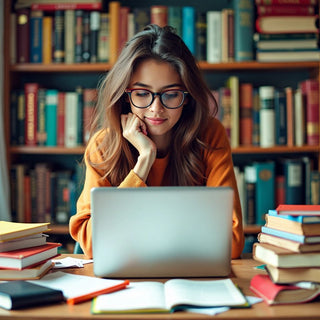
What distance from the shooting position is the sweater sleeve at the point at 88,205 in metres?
1.30

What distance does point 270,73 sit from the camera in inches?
101

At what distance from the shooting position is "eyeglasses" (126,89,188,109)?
1.50 metres

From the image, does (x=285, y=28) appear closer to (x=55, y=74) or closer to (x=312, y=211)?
(x=55, y=74)

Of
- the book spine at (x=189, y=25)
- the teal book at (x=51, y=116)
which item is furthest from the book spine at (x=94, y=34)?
the book spine at (x=189, y=25)

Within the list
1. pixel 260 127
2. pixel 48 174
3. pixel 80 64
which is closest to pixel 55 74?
pixel 80 64

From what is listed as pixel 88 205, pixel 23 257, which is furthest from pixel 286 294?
pixel 88 205

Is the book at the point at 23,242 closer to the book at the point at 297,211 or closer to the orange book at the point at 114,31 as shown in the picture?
the book at the point at 297,211

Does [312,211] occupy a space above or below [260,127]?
below

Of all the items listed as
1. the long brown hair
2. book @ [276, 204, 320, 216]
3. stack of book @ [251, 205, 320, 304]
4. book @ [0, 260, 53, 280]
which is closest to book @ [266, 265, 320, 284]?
stack of book @ [251, 205, 320, 304]

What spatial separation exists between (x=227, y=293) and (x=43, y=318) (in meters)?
0.34

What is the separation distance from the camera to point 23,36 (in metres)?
2.35

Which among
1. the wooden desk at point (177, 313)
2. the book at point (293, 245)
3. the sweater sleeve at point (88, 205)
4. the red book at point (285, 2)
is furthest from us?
the red book at point (285, 2)

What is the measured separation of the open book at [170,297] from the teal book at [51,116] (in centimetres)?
151

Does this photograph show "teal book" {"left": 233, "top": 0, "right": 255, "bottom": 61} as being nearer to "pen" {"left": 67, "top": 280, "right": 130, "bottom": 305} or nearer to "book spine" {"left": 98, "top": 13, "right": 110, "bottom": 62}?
"book spine" {"left": 98, "top": 13, "right": 110, "bottom": 62}
